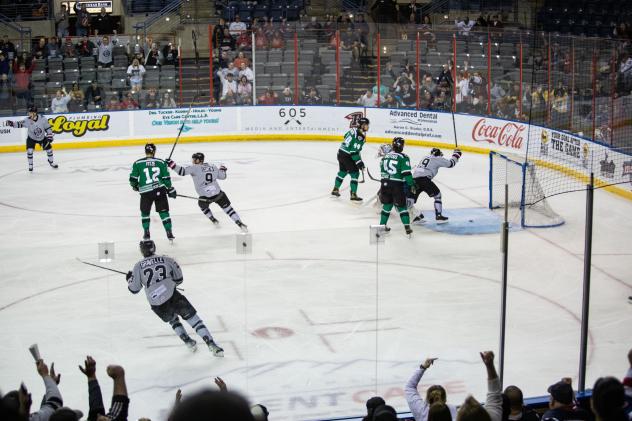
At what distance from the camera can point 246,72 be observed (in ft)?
68.1

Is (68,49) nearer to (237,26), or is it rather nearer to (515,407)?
(237,26)

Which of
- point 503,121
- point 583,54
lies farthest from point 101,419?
point 503,121

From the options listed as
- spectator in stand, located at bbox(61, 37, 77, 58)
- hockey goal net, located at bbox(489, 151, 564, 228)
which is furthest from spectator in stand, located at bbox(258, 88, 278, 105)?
hockey goal net, located at bbox(489, 151, 564, 228)

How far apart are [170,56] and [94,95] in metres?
1.95

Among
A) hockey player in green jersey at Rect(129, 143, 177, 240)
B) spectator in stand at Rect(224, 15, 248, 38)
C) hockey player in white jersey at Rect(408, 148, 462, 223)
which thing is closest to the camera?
hockey player in green jersey at Rect(129, 143, 177, 240)

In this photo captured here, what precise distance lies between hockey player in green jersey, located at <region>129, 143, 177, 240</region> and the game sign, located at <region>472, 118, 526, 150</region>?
7681 mm

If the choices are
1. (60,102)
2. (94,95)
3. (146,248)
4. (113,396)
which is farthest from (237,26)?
(113,396)

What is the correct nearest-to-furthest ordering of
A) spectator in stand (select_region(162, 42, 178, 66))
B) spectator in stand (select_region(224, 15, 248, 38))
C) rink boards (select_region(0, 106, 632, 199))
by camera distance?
rink boards (select_region(0, 106, 632, 199)), spectator in stand (select_region(162, 42, 178, 66)), spectator in stand (select_region(224, 15, 248, 38))

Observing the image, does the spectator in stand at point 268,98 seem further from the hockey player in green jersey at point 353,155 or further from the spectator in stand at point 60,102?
the hockey player in green jersey at point 353,155

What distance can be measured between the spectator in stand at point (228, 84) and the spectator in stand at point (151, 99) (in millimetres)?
1386

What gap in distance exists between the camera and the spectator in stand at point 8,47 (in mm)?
20672

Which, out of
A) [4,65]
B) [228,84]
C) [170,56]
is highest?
[170,56]

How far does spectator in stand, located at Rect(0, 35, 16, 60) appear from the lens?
20.7 m

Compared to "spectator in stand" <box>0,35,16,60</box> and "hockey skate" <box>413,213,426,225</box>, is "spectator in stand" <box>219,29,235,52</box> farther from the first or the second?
"hockey skate" <box>413,213,426,225</box>
